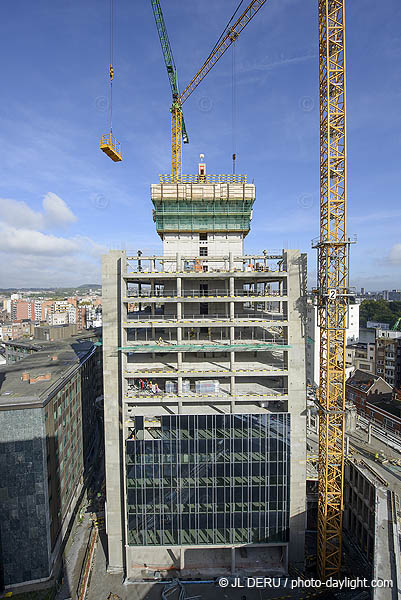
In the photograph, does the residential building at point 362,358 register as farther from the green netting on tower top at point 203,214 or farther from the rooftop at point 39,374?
the rooftop at point 39,374

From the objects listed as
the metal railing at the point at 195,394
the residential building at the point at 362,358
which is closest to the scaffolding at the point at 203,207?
the metal railing at the point at 195,394

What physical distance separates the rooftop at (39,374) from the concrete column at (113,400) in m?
7.32

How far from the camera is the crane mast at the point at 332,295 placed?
32.9 m

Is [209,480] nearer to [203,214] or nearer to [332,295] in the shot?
[332,295]

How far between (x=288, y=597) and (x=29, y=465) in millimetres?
29561

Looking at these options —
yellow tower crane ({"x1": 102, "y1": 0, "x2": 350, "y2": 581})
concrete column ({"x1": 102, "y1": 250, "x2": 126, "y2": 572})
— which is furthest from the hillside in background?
concrete column ({"x1": 102, "y1": 250, "x2": 126, "y2": 572})

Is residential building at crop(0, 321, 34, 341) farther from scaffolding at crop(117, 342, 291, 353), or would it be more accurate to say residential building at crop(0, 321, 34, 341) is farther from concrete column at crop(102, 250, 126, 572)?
scaffolding at crop(117, 342, 291, 353)

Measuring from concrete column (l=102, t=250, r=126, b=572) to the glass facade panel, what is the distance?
2016 mm

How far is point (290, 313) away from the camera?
105ft

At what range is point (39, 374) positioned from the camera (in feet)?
135

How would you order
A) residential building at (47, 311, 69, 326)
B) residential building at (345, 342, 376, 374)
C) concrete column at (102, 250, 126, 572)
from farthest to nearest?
1. residential building at (47, 311, 69, 326)
2. residential building at (345, 342, 376, 374)
3. concrete column at (102, 250, 126, 572)

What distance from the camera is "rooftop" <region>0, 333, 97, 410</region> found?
3203cm

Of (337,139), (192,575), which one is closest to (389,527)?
(192,575)

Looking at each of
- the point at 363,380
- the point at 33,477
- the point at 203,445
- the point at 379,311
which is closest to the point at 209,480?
the point at 203,445
